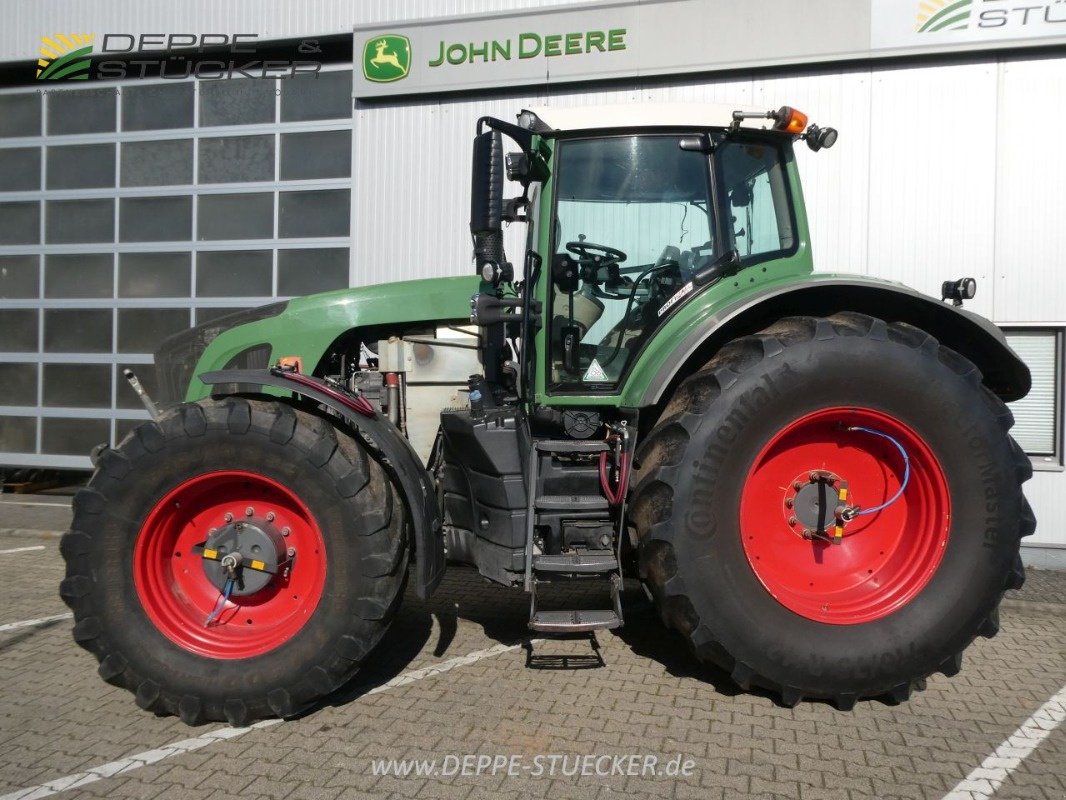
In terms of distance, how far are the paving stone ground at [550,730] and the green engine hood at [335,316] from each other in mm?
1531

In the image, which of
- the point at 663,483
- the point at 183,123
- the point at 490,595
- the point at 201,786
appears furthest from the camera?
the point at 183,123

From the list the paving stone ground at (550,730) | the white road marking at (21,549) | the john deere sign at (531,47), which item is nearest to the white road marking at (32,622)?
the paving stone ground at (550,730)

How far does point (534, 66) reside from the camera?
671 cm

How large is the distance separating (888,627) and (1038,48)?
516 centimetres

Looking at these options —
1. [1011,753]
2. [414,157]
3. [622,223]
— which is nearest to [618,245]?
[622,223]

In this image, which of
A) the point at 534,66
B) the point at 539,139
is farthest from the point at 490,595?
the point at 534,66

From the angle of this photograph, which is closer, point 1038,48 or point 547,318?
point 547,318

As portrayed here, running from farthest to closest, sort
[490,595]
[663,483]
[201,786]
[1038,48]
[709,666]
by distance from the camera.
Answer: [1038,48]
[490,595]
[709,666]
[663,483]
[201,786]

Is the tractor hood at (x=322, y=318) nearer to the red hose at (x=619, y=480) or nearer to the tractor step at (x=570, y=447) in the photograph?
the tractor step at (x=570, y=447)

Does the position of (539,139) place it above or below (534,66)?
below

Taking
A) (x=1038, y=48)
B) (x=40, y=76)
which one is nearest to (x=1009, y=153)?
(x=1038, y=48)

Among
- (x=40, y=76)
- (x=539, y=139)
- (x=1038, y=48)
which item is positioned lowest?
(x=539, y=139)

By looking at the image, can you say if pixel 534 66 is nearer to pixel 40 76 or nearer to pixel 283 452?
pixel 283 452

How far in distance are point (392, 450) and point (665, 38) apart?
4.89 m
